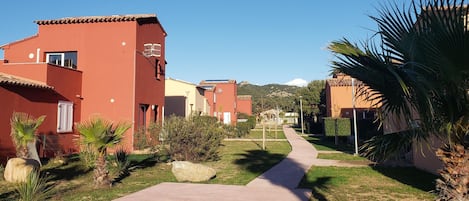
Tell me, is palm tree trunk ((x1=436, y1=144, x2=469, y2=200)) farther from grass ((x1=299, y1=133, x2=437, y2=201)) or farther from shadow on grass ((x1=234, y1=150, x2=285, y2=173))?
shadow on grass ((x1=234, y1=150, x2=285, y2=173))

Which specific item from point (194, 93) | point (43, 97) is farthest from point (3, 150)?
point (194, 93)

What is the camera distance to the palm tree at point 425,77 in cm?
430

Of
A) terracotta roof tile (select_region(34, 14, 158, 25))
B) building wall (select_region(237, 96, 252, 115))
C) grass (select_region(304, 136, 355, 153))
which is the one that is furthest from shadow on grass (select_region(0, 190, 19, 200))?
building wall (select_region(237, 96, 252, 115))

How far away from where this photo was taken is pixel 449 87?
438 cm

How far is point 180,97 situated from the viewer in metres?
32.9

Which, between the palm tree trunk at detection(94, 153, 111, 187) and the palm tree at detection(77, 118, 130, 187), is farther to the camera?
the palm tree trunk at detection(94, 153, 111, 187)

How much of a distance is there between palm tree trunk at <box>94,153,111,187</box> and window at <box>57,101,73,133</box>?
773 cm

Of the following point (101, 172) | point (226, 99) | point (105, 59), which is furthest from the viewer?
point (226, 99)

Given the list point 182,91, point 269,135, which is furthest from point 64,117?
point 269,135

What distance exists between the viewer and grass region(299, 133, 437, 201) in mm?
8336

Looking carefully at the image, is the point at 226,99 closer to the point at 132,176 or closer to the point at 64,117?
the point at 64,117

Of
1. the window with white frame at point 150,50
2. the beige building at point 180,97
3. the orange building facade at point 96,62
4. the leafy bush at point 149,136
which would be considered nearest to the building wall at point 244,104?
the beige building at point 180,97

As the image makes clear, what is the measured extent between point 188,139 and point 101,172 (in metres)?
4.92

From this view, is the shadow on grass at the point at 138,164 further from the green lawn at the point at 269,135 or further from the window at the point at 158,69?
the green lawn at the point at 269,135
